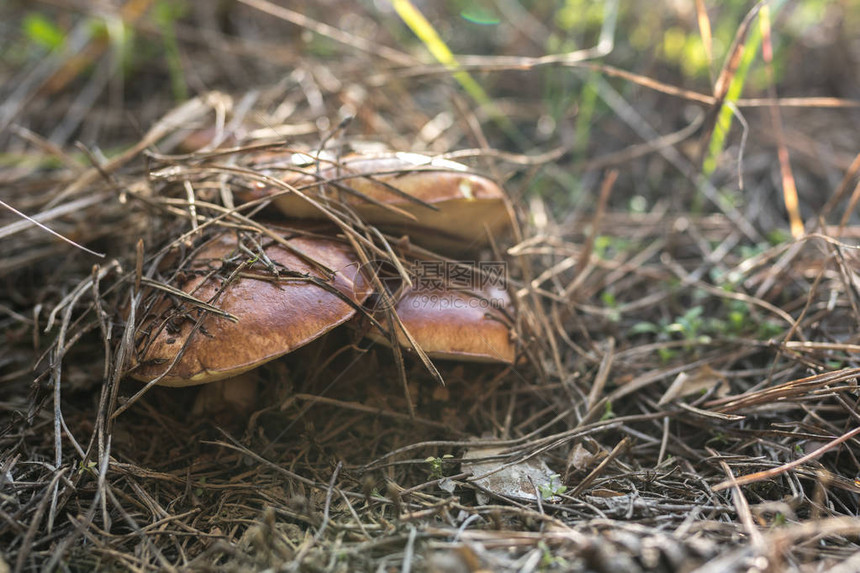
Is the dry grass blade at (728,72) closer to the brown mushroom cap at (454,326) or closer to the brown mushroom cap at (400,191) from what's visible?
the brown mushroom cap at (400,191)

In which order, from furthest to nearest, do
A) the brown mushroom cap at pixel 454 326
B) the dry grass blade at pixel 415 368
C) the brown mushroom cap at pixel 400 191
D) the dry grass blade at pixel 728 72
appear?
the dry grass blade at pixel 728 72
the brown mushroom cap at pixel 400 191
the brown mushroom cap at pixel 454 326
the dry grass blade at pixel 415 368

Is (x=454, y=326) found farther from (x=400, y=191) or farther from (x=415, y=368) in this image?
(x=400, y=191)

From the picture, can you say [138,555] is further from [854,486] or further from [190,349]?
[854,486]

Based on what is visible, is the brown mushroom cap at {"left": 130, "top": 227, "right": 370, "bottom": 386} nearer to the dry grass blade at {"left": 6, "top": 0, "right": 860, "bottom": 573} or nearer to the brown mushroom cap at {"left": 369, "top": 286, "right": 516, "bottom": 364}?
the dry grass blade at {"left": 6, "top": 0, "right": 860, "bottom": 573}

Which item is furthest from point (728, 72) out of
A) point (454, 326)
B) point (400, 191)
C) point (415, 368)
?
point (415, 368)

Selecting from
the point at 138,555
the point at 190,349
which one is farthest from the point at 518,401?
the point at 138,555

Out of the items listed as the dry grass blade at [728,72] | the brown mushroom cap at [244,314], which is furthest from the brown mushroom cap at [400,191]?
the dry grass blade at [728,72]
